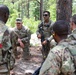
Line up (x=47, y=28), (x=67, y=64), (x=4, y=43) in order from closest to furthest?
(x=67, y=64) < (x=4, y=43) < (x=47, y=28)

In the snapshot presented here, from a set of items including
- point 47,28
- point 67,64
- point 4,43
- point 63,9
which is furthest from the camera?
point 47,28

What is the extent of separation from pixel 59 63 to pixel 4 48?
4.27 feet

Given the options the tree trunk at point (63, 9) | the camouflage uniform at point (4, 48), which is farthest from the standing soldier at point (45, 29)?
the camouflage uniform at point (4, 48)

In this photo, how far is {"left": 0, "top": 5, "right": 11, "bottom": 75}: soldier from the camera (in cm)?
356

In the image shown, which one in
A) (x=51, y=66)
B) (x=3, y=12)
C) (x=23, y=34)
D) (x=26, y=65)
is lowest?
(x=26, y=65)

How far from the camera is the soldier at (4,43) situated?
11.7ft

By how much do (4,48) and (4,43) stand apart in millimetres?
71

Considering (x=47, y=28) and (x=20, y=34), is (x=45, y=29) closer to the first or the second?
(x=47, y=28)

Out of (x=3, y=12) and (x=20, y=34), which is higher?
(x=3, y=12)

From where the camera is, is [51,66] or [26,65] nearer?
[51,66]

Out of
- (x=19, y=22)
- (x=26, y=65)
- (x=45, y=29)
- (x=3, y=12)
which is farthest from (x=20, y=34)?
(x=3, y=12)

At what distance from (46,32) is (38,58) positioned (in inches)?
86.1

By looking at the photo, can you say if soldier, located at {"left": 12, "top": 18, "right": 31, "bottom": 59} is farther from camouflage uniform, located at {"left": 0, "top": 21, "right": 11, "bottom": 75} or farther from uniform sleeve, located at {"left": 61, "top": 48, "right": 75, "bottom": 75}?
uniform sleeve, located at {"left": 61, "top": 48, "right": 75, "bottom": 75}

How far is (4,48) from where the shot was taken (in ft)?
11.8
